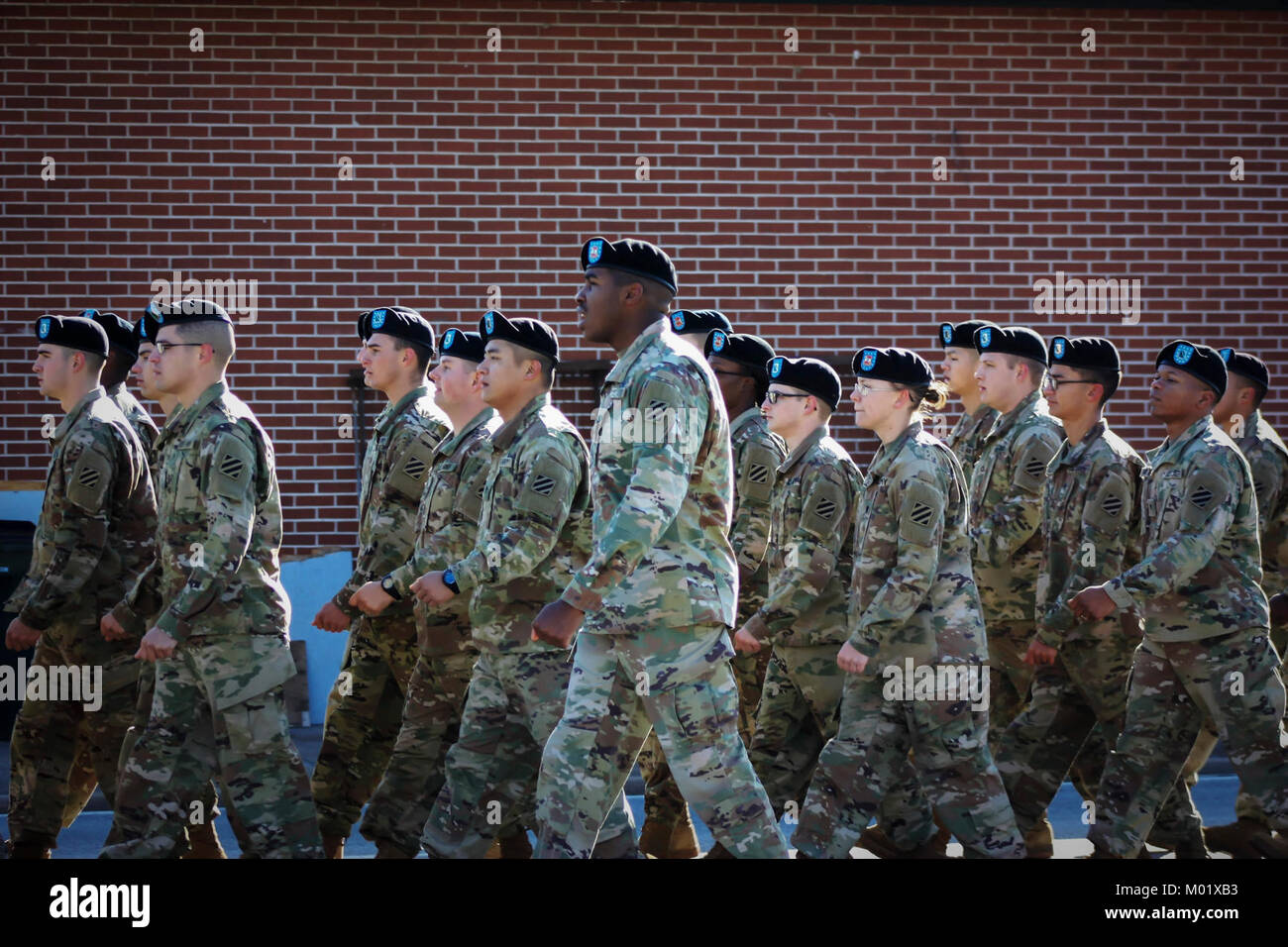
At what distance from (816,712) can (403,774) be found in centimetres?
191

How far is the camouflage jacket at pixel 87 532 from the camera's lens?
7645mm

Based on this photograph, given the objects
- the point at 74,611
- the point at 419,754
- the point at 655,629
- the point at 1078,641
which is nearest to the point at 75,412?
the point at 74,611

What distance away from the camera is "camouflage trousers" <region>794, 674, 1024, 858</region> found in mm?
6824

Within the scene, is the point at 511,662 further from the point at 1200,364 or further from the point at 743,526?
the point at 1200,364

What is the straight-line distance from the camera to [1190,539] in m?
7.34

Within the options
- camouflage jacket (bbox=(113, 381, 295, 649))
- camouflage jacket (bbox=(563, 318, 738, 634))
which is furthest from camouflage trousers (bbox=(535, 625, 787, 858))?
camouflage jacket (bbox=(113, 381, 295, 649))

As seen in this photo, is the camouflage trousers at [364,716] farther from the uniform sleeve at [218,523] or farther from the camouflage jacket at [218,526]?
the uniform sleeve at [218,523]

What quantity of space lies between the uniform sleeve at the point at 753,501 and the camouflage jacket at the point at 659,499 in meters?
2.63

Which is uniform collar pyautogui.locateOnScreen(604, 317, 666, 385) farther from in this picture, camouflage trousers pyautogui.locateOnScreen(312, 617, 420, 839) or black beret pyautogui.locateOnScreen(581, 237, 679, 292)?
camouflage trousers pyautogui.locateOnScreen(312, 617, 420, 839)

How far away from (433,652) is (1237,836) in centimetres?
379

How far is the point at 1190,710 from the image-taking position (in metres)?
7.43

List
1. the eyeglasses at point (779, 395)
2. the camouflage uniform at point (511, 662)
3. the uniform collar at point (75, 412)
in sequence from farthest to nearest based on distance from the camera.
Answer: the eyeglasses at point (779, 395)
the uniform collar at point (75, 412)
the camouflage uniform at point (511, 662)

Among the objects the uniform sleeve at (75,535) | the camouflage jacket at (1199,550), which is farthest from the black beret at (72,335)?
the camouflage jacket at (1199,550)
